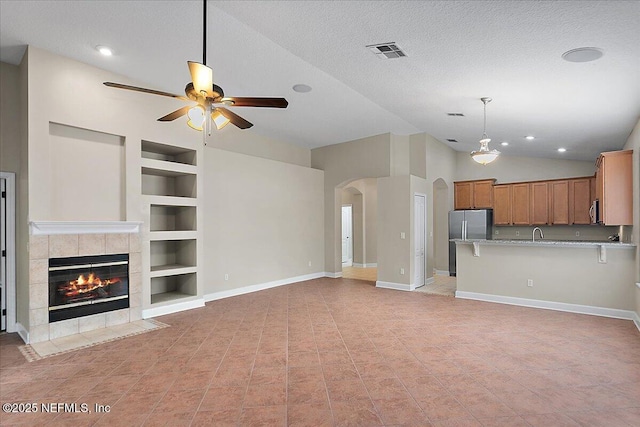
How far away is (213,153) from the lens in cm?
628

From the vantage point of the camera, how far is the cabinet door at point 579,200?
7.61m

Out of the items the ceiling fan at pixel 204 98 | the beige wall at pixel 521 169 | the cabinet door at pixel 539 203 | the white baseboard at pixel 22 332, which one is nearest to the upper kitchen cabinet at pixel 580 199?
the beige wall at pixel 521 169

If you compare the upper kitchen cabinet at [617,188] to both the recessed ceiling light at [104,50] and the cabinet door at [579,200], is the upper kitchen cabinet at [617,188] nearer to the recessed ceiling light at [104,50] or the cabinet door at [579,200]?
the cabinet door at [579,200]

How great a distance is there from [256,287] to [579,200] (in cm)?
736

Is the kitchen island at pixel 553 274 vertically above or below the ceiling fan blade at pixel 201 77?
below

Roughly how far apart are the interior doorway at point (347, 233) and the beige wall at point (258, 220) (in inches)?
105

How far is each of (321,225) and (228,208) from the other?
9.57 ft

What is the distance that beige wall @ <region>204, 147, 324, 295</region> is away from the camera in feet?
20.8

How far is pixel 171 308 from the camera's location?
542 centimetres

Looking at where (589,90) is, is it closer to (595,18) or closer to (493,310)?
(595,18)

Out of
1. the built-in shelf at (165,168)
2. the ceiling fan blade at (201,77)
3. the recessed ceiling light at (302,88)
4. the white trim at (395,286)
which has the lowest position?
the white trim at (395,286)

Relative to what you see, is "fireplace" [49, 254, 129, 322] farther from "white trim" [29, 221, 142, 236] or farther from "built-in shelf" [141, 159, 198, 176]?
"built-in shelf" [141, 159, 198, 176]

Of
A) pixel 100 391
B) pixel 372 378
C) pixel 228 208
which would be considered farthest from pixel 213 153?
pixel 372 378

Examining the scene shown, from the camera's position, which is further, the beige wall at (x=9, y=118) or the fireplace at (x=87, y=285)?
the beige wall at (x=9, y=118)
